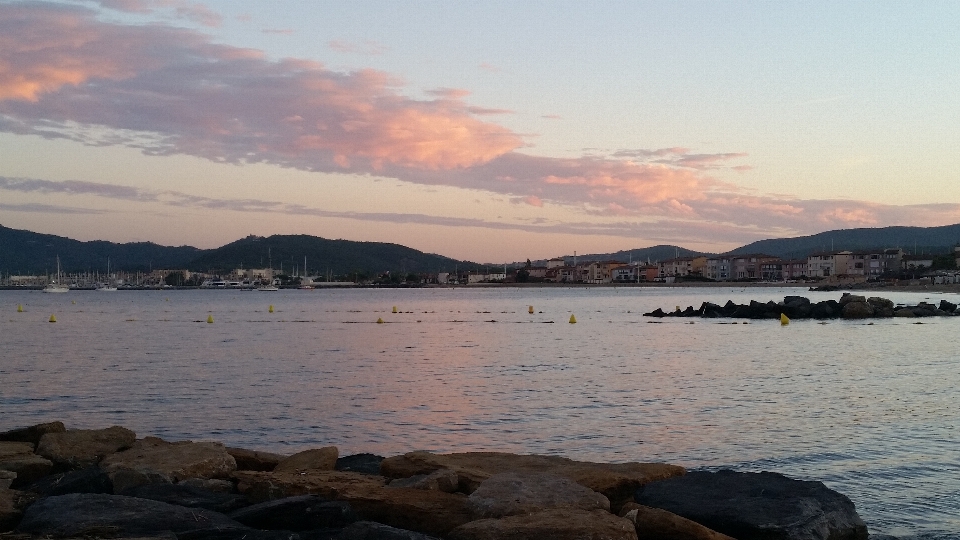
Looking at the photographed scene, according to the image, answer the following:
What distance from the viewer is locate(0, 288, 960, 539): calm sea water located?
1388 cm

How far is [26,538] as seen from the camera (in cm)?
756

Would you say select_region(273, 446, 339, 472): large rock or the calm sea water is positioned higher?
select_region(273, 446, 339, 472): large rock

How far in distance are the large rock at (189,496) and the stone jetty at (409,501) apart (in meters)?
0.02

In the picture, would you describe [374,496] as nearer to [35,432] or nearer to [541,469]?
[541,469]

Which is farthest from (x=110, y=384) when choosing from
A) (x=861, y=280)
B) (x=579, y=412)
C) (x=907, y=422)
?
(x=861, y=280)

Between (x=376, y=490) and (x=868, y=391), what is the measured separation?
56.9ft

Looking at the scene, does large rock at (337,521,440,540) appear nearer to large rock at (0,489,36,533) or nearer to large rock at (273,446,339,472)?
large rock at (273,446,339,472)

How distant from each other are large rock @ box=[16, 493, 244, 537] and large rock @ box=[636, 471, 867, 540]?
4.63 m

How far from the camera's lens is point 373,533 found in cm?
739

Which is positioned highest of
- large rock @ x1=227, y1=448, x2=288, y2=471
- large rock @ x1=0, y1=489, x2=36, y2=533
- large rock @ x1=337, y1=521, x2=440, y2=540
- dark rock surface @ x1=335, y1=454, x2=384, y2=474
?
large rock @ x1=337, y1=521, x2=440, y2=540

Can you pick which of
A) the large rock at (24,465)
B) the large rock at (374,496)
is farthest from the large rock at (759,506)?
the large rock at (24,465)

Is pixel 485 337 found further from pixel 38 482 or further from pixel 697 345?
pixel 38 482

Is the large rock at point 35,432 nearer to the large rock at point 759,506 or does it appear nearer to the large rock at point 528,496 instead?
the large rock at point 528,496

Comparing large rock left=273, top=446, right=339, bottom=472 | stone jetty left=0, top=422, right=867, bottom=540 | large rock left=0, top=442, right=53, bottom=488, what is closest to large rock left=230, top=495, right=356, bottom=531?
stone jetty left=0, top=422, right=867, bottom=540
